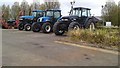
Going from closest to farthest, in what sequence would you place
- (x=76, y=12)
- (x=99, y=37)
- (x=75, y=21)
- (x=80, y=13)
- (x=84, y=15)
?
(x=99, y=37)
(x=75, y=21)
(x=80, y=13)
(x=76, y=12)
(x=84, y=15)

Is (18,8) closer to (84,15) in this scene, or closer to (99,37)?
(84,15)

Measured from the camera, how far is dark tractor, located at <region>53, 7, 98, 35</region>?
24.0 meters

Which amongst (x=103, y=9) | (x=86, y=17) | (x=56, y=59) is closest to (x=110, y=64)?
(x=56, y=59)

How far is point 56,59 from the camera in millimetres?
11445

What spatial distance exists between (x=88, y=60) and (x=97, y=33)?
5022 millimetres

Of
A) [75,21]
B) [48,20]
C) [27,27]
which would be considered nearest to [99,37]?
[75,21]

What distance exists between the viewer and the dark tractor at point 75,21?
24.0 meters

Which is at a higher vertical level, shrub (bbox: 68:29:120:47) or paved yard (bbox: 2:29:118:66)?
shrub (bbox: 68:29:120:47)

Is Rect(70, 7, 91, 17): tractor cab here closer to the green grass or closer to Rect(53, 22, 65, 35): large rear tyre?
Rect(53, 22, 65, 35): large rear tyre

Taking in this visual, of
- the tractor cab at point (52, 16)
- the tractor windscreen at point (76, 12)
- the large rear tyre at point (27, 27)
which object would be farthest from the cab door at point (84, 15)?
the large rear tyre at point (27, 27)

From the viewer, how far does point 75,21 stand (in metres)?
25.3

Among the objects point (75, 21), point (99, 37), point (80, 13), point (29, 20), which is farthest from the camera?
point (29, 20)

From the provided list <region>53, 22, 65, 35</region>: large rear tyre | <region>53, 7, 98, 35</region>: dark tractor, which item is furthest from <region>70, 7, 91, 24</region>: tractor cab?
<region>53, 22, 65, 35</region>: large rear tyre

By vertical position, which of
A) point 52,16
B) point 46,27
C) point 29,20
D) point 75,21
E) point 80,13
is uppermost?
point 80,13
